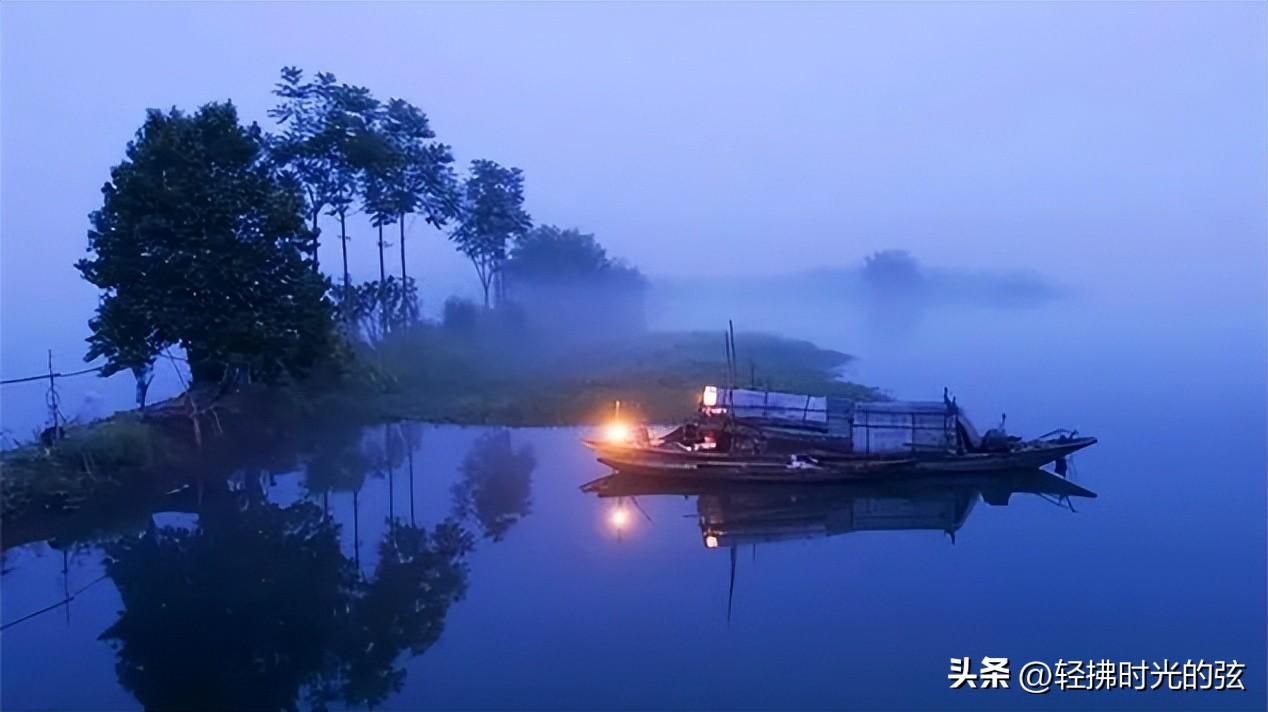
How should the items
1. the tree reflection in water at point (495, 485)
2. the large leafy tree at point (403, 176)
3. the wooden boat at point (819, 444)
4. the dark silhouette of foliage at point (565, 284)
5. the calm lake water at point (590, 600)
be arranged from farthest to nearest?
the dark silhouette of foliage at point (565, 284), the large leafy tree at point (403, 176), the wooden boat at point (819, 444), the tree reflection in water at point (495, 485), the calm lake water at point (590, 600)

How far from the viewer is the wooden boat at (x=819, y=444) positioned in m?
22.1

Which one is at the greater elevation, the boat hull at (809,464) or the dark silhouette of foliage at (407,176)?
the dark silhouette of foliage at (407,176)

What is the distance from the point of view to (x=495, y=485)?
73.7 feet

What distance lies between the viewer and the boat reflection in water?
19.4m

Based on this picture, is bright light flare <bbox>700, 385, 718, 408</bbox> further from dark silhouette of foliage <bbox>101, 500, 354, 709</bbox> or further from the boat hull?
dark silhouette of foliage <bbox>101, 500, 354, 709</bbox>

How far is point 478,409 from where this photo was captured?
100 ft

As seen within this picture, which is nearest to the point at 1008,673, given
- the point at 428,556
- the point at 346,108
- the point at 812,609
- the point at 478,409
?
the point at 812,609

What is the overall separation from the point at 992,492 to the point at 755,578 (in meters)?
8.37

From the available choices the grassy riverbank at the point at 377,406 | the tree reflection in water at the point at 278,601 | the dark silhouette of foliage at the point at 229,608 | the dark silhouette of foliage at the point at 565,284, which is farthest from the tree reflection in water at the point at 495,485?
the dark silhouette of foliage at the point at 565,284

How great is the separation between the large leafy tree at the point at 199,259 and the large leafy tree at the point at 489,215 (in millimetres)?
19025

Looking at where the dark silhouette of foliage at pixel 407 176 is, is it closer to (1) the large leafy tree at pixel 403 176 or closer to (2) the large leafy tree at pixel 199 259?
(1) the large leafy tree at pixel 403 176

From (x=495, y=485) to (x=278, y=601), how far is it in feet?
25.3

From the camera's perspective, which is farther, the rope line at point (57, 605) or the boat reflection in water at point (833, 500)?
the boat reflection in water at point (833, 500)

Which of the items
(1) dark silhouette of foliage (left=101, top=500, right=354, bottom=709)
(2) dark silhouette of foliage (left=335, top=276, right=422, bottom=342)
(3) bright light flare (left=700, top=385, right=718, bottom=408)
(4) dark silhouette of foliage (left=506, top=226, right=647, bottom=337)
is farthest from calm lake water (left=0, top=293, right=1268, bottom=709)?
(4) dark silhouette of foliage (left=506, top=226, right=647, bottom=337)
